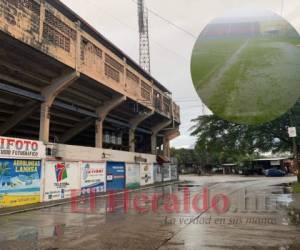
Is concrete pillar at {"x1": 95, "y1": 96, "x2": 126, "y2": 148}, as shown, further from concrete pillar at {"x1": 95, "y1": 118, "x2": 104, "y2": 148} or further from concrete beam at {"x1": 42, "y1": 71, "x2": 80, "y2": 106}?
concrete beam at {"x1": 42, "y1": 71, "x2": 80, "y2": 106}

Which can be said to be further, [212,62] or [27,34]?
[27,34]

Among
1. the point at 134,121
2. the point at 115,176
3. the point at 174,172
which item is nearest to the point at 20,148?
the point at 115,176

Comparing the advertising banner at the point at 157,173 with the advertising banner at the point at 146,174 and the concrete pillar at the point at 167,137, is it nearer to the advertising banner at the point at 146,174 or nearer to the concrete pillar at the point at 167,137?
the advertising banner at the point at 146,174

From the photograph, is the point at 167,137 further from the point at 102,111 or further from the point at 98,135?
the point at 98,135

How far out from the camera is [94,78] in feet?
79.3

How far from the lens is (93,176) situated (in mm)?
25547

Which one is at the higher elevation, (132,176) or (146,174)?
(146,174)

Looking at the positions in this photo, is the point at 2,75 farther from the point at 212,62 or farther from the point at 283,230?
the point at 212,62

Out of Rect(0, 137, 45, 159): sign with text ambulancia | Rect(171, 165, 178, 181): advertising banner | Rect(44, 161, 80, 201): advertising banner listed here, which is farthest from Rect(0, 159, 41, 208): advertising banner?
Rect(171, 165, 178, 181): advertising banner

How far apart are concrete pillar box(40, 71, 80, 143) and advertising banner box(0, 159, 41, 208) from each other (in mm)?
2753

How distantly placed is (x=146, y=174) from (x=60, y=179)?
16250 millimetres

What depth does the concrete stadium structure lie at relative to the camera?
18.2 m

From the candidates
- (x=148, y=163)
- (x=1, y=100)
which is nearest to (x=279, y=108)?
(x=1, y=100)

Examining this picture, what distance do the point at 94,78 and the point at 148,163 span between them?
624 inches
